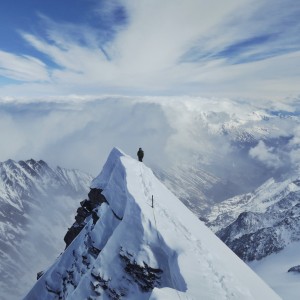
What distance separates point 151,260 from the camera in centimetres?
3906

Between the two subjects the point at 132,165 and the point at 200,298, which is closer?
the point at 200,298

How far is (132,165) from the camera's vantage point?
61656 mm

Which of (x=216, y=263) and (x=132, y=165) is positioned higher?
(x=132, y=165)

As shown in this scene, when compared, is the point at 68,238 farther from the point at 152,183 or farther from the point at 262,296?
the point at 262,296

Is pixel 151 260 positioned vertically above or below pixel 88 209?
above

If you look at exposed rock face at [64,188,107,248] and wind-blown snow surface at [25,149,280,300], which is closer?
wind-blown snow surface at [25,149,280,300]

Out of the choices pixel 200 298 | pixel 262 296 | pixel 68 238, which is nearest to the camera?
pixel 200 298

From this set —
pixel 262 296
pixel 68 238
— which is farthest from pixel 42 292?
pixel 262 296

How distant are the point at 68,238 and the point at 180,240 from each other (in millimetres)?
50775

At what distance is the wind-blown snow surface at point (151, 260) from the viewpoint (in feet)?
110

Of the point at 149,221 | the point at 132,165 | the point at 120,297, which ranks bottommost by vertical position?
the point at 120,297

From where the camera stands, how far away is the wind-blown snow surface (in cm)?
3350

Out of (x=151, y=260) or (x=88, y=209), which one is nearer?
(x=151, y=260)

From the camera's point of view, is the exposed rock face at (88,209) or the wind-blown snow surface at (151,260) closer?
the wind-blown snow surface at (151,260)
